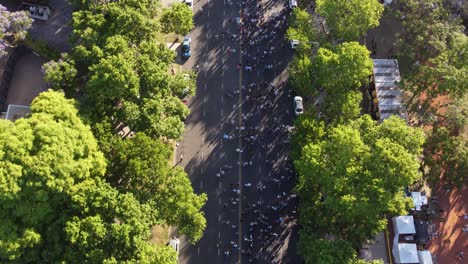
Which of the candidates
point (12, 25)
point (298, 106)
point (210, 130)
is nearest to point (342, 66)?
point (298, 106)

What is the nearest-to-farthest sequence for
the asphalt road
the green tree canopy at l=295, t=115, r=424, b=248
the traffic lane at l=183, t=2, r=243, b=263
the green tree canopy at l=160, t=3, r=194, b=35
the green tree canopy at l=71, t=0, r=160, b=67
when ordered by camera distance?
the green tree canopy at l=295, t=115, r=424, b=248 → the green tree canopy at l=71, t=0, r=160, b=67 → the traffic lane at l=183, t=2, r=243, b=263 → the asphalt road → the green tree canopy at l=160, t=3, r=194, b=35

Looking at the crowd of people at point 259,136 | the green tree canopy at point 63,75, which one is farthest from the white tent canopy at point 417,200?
the green tree canopy at point 63,75

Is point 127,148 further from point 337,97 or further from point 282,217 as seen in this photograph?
point 337,97

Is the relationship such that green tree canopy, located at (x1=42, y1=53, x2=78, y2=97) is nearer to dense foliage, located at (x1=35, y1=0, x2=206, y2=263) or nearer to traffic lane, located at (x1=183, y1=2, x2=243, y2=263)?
dense foliage, located at (x1=35, y1=0, x2=206, y2=263)

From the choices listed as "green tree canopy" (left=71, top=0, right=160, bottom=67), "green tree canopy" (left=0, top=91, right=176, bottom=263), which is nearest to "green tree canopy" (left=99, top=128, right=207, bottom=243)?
"green tree canopy" (left=0, top=91, right=176, bottom=263)

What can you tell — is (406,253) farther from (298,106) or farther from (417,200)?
(298,106)

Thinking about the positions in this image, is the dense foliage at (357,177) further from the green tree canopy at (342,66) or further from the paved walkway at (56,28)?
the paved walkway at (56,28)
